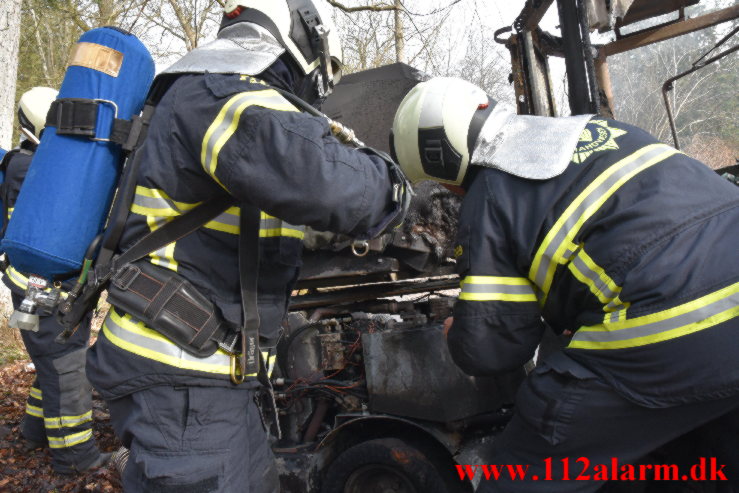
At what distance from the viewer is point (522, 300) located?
1.76m

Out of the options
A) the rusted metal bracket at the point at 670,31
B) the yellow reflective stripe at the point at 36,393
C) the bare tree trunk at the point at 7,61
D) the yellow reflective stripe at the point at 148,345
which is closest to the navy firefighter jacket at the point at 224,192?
the yellow reflective stripe at the point at 148,345

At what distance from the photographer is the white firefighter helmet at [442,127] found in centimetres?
189

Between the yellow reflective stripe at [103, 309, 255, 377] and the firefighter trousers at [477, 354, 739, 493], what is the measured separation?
101 centimetres

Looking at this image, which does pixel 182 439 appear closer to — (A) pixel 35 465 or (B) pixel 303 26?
(B) pixel 303 26

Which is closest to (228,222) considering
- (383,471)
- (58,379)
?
(383,471)

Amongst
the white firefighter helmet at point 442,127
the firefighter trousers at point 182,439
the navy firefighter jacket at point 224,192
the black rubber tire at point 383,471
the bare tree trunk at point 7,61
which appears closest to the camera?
the navy firefighter jacket at point 224,192

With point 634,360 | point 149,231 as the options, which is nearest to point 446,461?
point 634,360

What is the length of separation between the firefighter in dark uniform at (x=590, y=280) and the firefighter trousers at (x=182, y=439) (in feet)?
2.61

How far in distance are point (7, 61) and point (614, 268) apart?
7287 millimetres

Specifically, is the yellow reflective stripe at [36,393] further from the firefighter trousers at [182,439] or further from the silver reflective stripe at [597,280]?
the silver reflective stripe at [597,280]

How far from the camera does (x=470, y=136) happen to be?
1891 millimetres

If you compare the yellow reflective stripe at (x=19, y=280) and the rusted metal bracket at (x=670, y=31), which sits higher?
the rusted metal bracket at (x=670, y=31)

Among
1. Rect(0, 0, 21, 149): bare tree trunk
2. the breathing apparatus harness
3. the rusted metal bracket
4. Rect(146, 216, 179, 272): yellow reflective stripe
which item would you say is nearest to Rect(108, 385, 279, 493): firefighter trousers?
Rect(146, 216, 179, 272): yellow reflective stripe

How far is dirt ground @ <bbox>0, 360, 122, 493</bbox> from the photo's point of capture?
3338 millimetres
